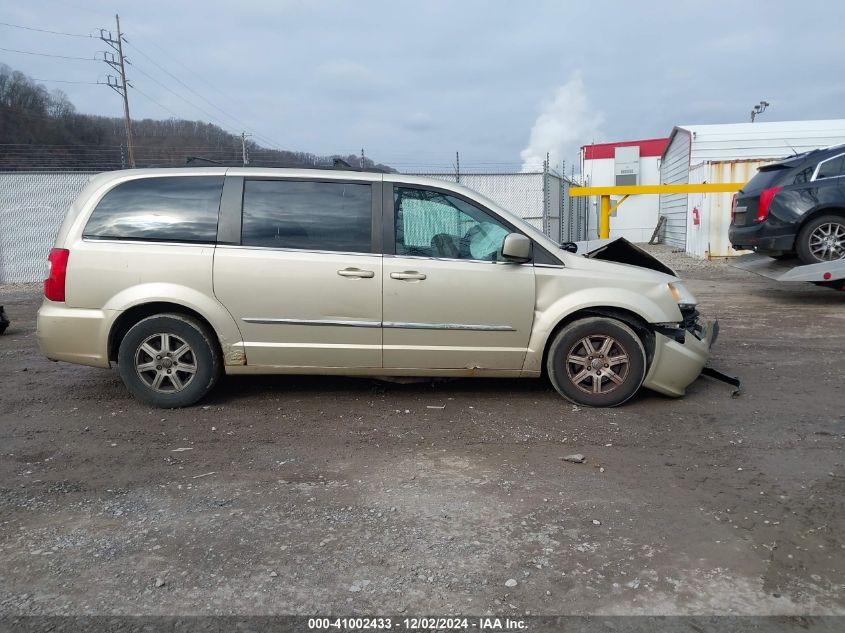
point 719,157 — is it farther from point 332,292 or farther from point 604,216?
point 332,292

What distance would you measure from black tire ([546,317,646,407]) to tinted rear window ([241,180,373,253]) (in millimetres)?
1624

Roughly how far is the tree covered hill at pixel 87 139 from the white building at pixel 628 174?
58.3 ft

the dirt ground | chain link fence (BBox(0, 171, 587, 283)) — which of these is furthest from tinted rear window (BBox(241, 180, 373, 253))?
chain link fence (BBox(0, 171, 587, 283))

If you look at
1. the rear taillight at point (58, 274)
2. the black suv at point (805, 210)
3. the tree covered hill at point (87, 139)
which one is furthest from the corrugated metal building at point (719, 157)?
the rear taillight at point (58, 274)

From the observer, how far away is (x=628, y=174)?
30734 millimetres

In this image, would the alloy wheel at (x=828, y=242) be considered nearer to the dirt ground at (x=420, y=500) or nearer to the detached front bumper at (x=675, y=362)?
the dirt ground at (x=420, y=500)

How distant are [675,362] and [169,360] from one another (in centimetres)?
375

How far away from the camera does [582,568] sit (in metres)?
2.80

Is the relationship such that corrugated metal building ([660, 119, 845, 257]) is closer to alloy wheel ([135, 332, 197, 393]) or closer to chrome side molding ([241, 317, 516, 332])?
chrome side molding ([241, 317, 516, 332])

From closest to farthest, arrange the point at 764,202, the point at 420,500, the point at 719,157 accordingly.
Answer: the point at 420,500, the point at 764,202, the point at 719,157

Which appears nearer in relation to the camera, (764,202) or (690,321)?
(690,321)

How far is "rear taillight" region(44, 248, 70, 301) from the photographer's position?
4773mm

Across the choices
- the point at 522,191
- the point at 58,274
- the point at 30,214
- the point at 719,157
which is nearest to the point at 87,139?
the point at 30,214

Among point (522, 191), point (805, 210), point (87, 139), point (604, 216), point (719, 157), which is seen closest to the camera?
point (805, 210)
